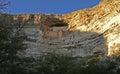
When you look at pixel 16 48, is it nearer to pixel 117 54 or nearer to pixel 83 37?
pixel 117 54

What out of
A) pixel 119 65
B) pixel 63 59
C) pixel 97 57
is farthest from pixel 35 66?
pixel 119 65

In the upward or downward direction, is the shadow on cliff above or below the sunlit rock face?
below

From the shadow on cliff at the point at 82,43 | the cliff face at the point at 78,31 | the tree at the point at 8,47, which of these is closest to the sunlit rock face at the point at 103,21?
the cliff face at the point at 78,31

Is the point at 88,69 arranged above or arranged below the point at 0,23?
below

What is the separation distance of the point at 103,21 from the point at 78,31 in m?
1.68

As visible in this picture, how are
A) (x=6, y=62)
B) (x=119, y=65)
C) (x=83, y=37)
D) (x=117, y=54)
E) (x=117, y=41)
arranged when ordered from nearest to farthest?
(x=6, y=62), (x=119, y=65), (x=117, y=54), (x=117, y=41), (x=83, y=37)

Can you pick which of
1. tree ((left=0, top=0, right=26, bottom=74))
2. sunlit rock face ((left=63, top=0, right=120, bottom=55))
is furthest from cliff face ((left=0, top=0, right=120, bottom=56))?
tree ((left=0, top=0, right=26, bottom=74))

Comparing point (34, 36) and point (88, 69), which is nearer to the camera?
point (88, 69)

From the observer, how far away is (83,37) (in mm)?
23328

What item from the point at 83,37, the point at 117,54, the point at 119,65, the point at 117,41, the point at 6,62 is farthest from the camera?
the point at 83,37

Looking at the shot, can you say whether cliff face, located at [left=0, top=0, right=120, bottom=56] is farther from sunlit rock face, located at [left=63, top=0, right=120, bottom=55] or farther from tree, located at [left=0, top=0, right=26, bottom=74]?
tree, located at [left=0, top=0, right=26, bottom=74]

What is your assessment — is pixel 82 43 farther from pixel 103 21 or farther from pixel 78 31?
pixel 103 21

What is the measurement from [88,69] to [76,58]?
346cm

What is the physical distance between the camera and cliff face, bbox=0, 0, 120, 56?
72.1 feet
